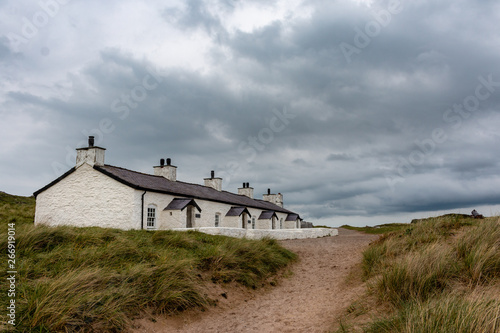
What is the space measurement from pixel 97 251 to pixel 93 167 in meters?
13.1

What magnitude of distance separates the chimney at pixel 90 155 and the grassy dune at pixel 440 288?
16.9 m

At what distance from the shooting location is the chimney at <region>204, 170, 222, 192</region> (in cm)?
3334

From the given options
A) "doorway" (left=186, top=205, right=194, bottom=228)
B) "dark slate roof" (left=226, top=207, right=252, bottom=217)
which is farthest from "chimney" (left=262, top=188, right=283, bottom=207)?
"doorway" (left=186, top=205, right=194, bottom=228)

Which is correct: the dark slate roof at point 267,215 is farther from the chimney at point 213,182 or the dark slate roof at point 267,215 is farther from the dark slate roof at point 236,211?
the dark slate roof at point 236,211

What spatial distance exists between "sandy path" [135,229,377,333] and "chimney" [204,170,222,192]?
22277 mm

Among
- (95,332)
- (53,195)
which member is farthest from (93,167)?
(95,332)

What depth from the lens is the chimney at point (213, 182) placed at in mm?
33344

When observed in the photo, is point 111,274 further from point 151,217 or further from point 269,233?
point 269,233

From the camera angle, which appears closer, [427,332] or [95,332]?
[427,332]

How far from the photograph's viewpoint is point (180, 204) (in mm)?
21891

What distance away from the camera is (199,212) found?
24.1 m

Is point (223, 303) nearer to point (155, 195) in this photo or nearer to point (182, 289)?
point (182, 289)

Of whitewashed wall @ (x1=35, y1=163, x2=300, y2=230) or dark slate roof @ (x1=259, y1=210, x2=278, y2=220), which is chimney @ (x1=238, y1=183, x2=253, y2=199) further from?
whitewashed wall @ (x1=35, y1=163, x2=300, y2=230)

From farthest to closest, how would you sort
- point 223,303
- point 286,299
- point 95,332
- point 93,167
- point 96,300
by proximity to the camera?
point 93,167 < point 286,299 < point 223,303 < point 96,300 < point 95,332
